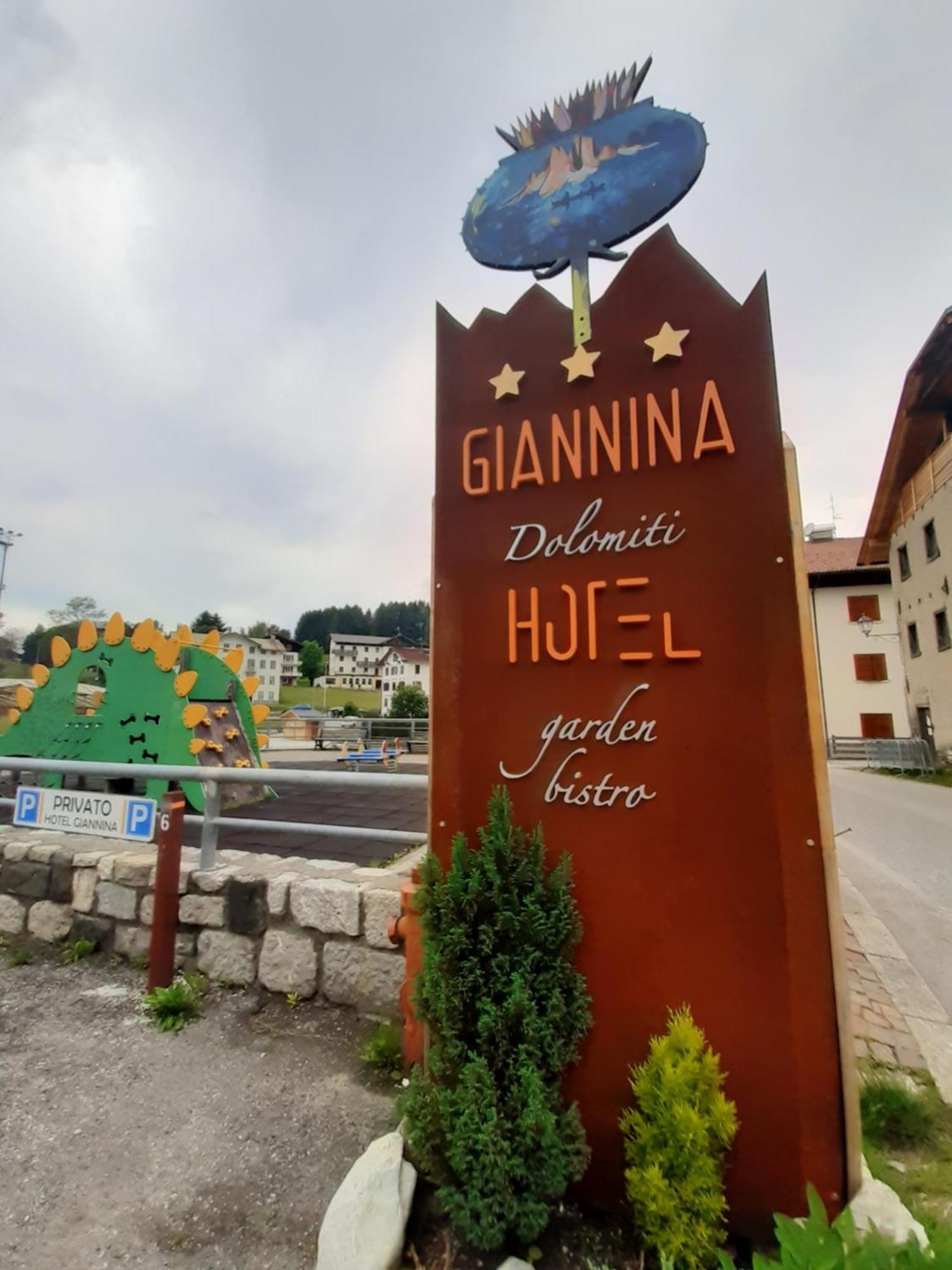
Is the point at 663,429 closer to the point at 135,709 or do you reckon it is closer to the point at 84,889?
the point at 84,889

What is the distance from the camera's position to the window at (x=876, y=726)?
86.0 feet

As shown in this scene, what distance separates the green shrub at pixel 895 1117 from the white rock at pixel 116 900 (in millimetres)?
3576

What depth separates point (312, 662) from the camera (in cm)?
7831

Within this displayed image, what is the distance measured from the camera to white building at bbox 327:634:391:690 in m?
83.1

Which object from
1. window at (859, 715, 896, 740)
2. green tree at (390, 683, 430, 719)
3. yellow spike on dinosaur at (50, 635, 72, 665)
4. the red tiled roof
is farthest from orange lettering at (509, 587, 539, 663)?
green tree at (390, 683, 430, 719)

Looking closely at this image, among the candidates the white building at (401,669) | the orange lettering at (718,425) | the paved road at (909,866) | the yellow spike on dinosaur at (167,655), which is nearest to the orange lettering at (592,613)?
the orange lettering at (718,425)

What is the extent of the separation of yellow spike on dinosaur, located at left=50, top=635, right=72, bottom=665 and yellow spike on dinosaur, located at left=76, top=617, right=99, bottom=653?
20cm

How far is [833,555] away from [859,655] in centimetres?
639

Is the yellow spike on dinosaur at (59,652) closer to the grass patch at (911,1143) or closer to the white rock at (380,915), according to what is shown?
the white rock at (380,915)

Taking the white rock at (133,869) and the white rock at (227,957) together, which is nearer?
the white rock at (227,957)

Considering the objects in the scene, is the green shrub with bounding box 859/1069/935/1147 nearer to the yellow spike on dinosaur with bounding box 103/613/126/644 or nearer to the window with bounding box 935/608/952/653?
the yellow spike on dinosaur with bounding box 103/613/126/644

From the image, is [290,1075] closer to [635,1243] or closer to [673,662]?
[635,1243]

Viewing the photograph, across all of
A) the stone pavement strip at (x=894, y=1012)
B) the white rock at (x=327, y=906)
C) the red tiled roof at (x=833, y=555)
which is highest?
the red tiled roof at (x=833, y=555)

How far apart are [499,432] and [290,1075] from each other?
2.70m
